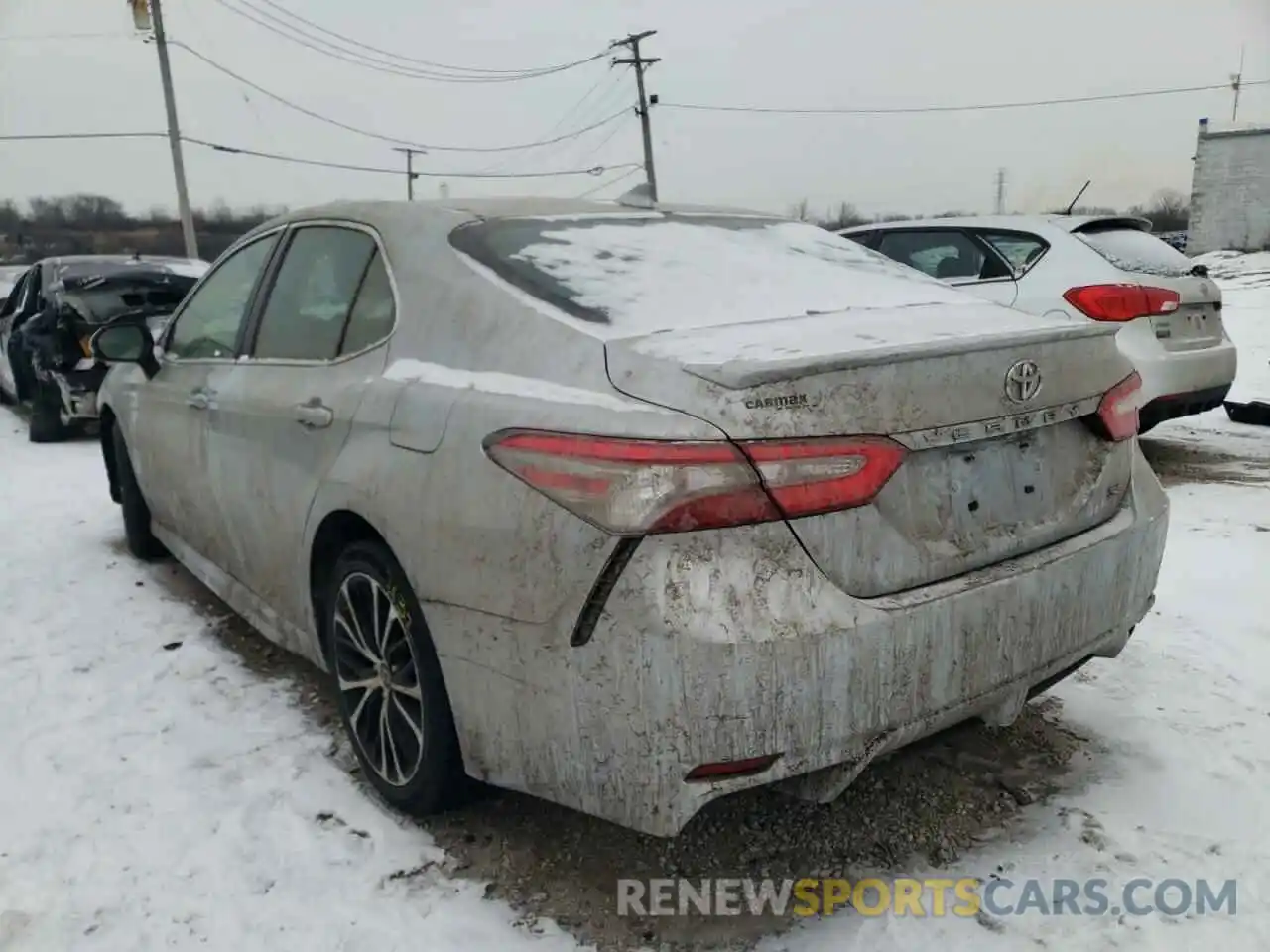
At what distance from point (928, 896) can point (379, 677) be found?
4.77 feet

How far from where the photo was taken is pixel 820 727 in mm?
1912

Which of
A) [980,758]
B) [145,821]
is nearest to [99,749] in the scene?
[145,821]

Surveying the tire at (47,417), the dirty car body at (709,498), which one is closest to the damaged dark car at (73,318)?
the tire at (47,417)

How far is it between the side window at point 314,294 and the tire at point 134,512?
1888mm

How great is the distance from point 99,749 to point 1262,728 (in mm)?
3462

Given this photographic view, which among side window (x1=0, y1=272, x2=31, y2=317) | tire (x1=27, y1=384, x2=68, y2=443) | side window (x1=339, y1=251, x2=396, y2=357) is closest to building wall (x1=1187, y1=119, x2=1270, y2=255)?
side window (x1=0, y1=272, x2=31, y2=317)

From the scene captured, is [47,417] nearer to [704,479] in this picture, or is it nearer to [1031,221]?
[1031,221]

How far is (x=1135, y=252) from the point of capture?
6.12 metres

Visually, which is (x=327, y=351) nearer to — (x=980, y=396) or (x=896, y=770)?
(x=980, y=396)

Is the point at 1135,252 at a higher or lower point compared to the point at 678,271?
lower

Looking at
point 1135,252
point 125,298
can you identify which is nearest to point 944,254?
point 1135,252

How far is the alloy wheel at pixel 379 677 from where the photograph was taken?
8.24 feet

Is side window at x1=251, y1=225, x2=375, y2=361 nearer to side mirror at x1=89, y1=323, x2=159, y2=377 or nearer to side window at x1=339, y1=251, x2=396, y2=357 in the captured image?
side window at x1=339, y1=251, x2=396, y2=357

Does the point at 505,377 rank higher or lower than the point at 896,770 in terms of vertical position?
higher
